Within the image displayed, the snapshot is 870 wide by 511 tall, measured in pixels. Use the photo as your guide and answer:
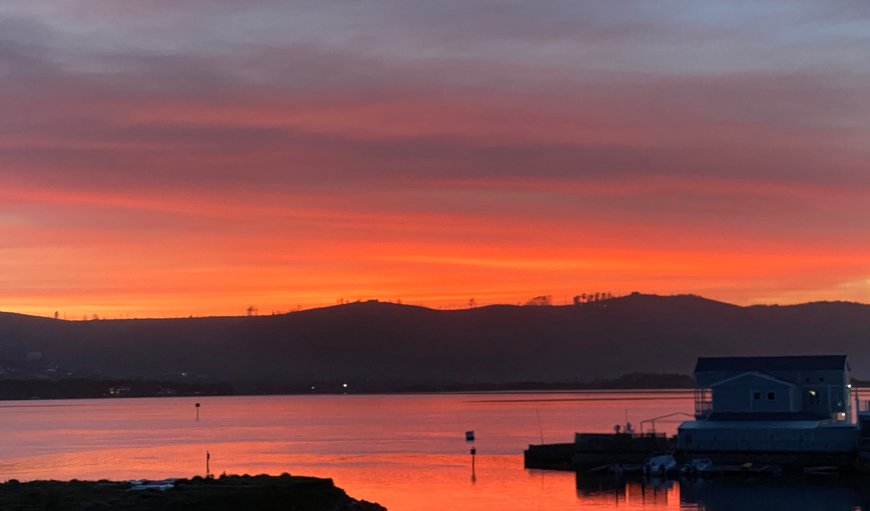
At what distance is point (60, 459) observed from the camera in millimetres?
127312

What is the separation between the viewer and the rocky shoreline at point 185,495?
199ft

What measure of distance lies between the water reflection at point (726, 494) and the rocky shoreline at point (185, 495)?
69.8 ft

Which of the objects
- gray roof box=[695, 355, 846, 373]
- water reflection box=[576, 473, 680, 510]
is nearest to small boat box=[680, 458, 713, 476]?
water reflection box=[576, 473, 680, 510]

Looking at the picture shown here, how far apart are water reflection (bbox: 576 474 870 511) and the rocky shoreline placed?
21283 millimetres

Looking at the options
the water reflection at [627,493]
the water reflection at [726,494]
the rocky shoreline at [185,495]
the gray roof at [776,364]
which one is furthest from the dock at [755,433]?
the rocky shoreline at [185,495]

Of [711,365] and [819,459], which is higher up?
[711,365]

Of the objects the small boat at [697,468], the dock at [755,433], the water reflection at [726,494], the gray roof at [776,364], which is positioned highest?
the gray roof at [776,364]

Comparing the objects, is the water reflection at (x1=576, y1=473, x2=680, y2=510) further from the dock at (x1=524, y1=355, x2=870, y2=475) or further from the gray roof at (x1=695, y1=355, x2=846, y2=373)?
the gray roof at (x1=695, y1=355, x2=846, y2=373)

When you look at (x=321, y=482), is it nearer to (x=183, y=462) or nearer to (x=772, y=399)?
(x=772, y=399)

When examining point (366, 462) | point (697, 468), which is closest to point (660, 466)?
point (697, 468)

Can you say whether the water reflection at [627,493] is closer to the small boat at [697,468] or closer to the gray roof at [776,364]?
the small boat at [697,468]

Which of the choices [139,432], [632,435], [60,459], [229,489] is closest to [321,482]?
[229,489]

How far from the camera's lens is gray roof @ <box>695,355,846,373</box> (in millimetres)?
107125

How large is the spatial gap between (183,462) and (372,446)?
106ft
